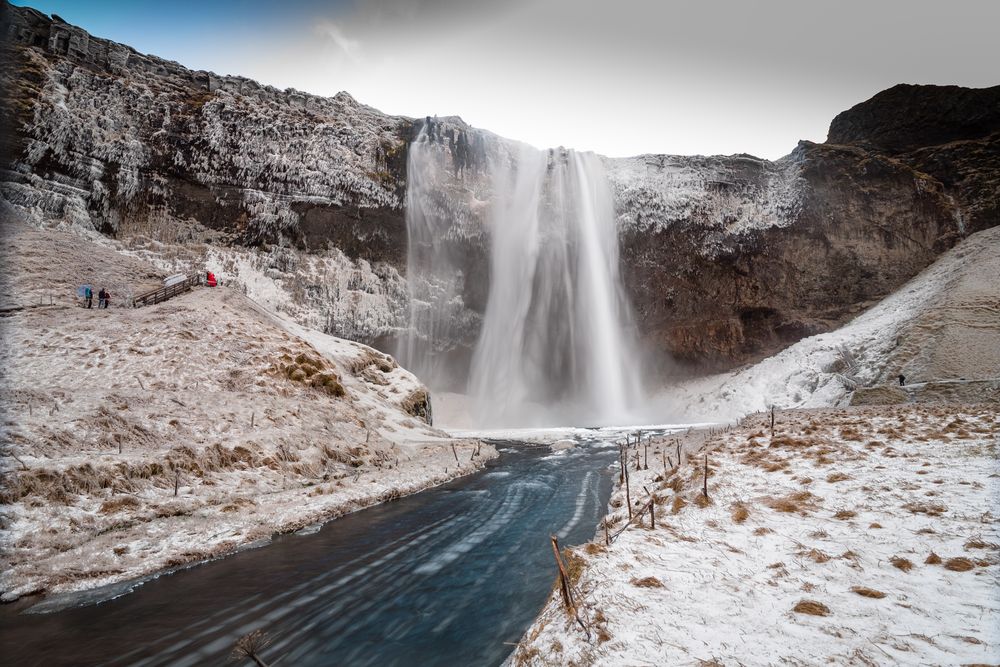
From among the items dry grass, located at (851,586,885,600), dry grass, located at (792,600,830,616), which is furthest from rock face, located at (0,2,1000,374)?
dry grass, located at (851,586,885,600)

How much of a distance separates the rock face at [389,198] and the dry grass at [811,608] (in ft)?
150

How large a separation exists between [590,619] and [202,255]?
48.6 metres

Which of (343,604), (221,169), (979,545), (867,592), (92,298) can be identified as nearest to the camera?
(867,592)

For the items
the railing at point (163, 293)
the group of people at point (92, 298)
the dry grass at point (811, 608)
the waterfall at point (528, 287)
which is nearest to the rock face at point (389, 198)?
the waterfall at point (528, 287)

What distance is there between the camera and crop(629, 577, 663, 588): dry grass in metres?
4.19

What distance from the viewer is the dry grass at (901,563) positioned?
4.06m

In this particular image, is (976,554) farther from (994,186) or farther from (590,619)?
(994,186)

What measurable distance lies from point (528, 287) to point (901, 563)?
51864 millimetres

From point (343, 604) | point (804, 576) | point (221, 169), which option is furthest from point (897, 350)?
point (221, 169)

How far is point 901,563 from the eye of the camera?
4.16 meters

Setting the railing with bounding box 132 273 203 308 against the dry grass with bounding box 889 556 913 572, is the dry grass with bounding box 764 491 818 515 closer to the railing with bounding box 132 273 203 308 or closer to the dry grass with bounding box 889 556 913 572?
the dry grass with bounding box 889 556 913 572

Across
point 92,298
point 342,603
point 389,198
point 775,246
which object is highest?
point 389,198

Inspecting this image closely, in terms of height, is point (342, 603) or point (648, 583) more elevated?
point (648, 583)

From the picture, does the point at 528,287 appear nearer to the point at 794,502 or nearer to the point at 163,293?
the point at 163,293
